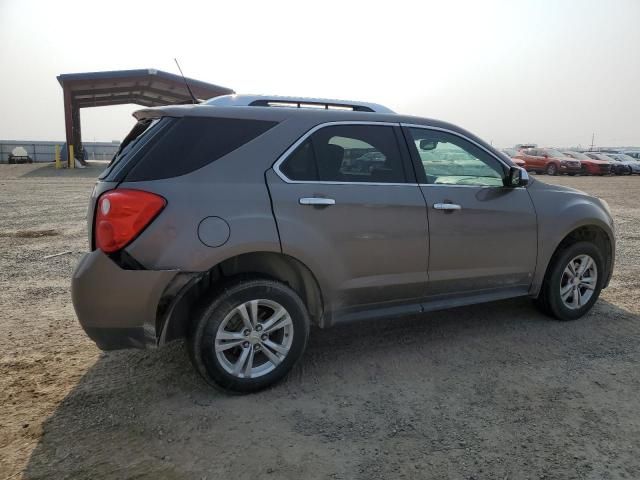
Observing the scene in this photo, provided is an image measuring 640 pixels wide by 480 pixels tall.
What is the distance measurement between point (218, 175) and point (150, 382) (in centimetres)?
148

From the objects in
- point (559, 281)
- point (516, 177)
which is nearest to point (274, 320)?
point (516, 177)

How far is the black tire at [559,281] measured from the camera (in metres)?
4.36

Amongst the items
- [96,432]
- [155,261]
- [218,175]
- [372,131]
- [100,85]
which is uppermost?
[100,85]

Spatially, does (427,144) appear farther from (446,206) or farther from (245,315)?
(245,315)

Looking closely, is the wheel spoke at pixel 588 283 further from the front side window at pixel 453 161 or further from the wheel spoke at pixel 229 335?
the wheel spoke at pixel 229 335

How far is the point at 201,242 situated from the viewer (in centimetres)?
288

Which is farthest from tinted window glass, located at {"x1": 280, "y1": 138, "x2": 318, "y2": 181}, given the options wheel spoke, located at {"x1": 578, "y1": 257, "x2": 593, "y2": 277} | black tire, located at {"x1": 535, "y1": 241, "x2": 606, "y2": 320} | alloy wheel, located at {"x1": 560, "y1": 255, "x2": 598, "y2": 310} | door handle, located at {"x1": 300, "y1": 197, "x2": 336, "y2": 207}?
wheel spoke, located at {"x1": 578, "y1": 257, "x2": 593, "y2": 277}

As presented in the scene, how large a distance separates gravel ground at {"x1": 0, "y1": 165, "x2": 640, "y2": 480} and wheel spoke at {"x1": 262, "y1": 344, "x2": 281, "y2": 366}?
0.22 meters

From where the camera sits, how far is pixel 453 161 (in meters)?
3.96

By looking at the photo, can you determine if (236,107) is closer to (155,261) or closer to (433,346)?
(155,261)

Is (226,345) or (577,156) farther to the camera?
(577,156)

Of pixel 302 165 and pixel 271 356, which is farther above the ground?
pixel 302 165

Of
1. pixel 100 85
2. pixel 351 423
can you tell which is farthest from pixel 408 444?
pixel 100 85

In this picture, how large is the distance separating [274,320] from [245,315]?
0.20 meters
